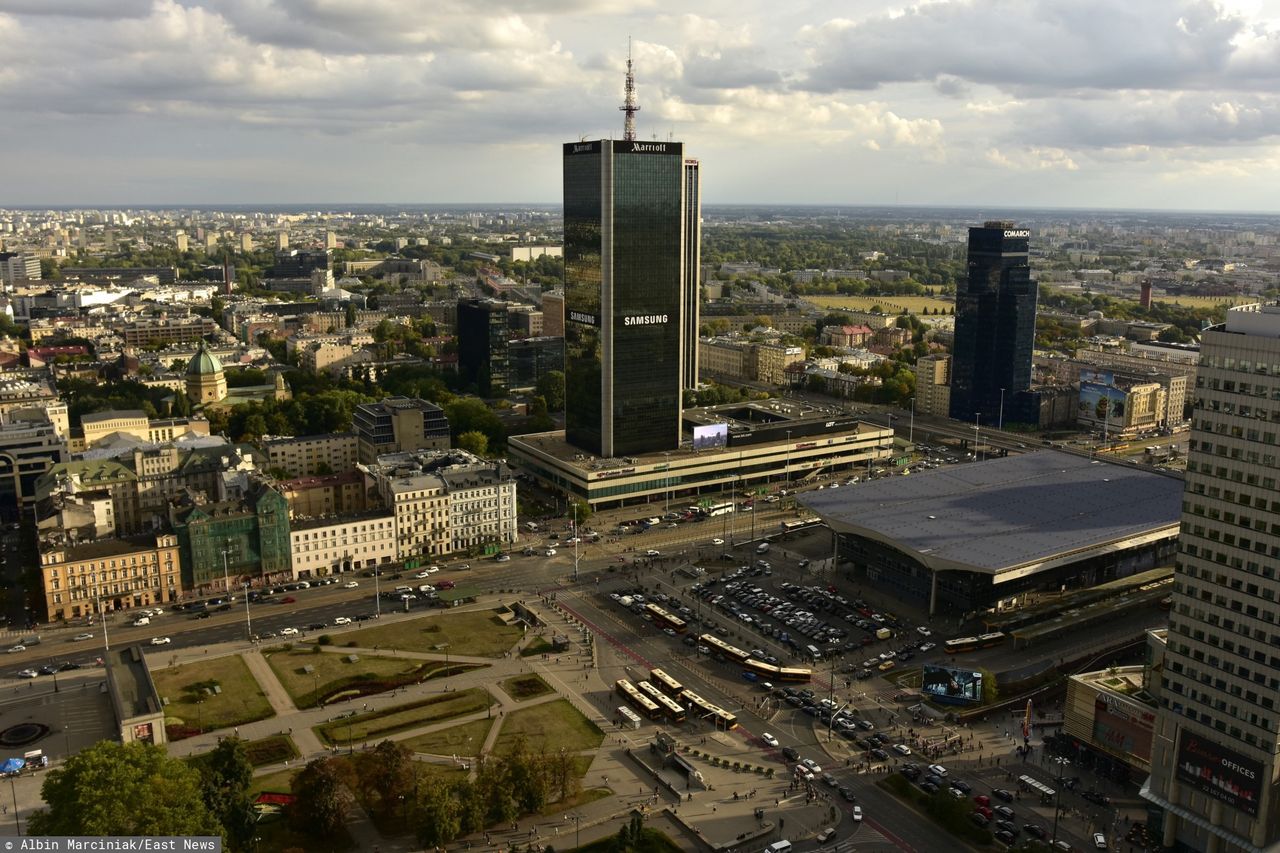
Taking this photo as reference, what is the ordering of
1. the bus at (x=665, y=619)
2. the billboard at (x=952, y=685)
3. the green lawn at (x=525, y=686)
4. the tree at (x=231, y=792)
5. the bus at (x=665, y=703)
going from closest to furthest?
the tree at (x=231, y=792)
the bus at (x=665, y=703)
the billboard at (x=952, y=685)
the green lawn at (x=525, y=686)
the bus at (x=665, y=619)

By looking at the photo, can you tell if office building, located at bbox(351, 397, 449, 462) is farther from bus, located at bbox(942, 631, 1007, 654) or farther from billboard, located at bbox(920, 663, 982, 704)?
billboard, located at bbox(920, 663, 982, 704)

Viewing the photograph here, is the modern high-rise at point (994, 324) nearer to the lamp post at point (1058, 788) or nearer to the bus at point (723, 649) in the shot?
the bus at point (723, 649)

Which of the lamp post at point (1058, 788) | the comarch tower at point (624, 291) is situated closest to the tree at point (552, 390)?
the comarch tower at point (624, 291)

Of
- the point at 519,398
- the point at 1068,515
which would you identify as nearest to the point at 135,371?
the point at 519,398

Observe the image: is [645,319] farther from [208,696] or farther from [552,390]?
[208,696]

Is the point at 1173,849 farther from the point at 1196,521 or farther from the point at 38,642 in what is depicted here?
the point at 38,642
